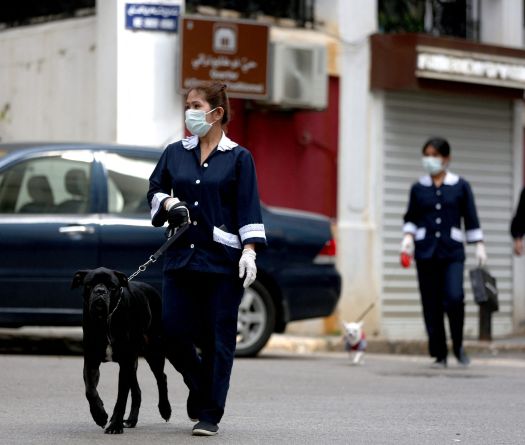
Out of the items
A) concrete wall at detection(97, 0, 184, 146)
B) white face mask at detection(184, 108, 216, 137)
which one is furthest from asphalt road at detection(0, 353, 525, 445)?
concrete wall at detection(97, 0, 184, 146)

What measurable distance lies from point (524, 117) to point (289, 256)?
8930 mm

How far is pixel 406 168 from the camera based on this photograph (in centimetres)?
1995

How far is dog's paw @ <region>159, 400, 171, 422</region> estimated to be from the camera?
8586mm

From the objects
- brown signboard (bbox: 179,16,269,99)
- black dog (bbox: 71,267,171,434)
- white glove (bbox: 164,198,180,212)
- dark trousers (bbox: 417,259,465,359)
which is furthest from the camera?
brown signboard (bbox: 179,16,269,99)

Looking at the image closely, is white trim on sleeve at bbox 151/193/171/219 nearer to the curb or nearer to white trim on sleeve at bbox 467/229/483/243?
white trim on sleeve at bbox 467/229/483/243

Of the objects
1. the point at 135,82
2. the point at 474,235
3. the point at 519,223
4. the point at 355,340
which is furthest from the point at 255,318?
the point at 135,82

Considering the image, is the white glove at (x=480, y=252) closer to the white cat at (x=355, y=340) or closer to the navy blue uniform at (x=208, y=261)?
the white cat at (x=355, y=340)

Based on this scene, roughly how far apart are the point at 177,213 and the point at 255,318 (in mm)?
5710

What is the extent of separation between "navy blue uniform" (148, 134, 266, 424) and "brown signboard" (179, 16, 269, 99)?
9547mm

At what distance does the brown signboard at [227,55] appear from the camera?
17.8 metres

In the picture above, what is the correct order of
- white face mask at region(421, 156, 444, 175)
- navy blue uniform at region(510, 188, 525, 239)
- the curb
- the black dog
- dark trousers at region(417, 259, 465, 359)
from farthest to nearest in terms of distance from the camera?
the curb, navy blue uniform at region(510, 188, 525, 239), white face mask at region(421, 156, 444, 175), dark trousers at region(417, 259, 465, 359), the black dog

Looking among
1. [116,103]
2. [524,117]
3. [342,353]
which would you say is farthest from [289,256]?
[524,117]

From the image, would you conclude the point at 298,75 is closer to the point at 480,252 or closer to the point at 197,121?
the point at 480,252

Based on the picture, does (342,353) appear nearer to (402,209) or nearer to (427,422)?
(402,209)
